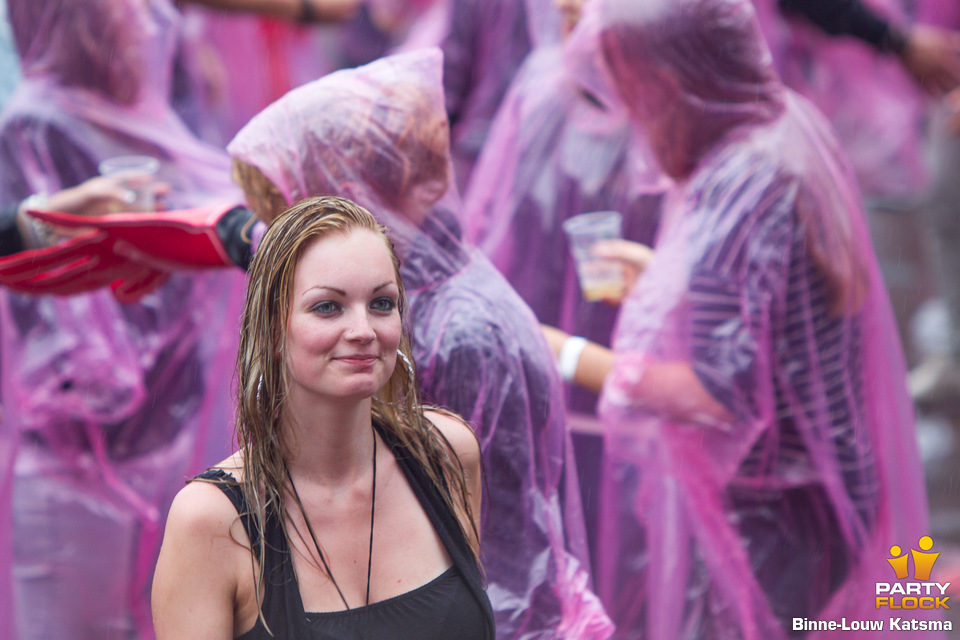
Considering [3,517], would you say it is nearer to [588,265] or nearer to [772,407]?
[588,265]

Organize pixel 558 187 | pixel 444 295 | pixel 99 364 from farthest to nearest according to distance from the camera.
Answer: pixel 99 364, pixel 558 187, pixel 444 295

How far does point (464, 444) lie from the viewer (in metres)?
1.35

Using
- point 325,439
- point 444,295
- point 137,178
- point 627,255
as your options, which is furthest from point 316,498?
point 137,178

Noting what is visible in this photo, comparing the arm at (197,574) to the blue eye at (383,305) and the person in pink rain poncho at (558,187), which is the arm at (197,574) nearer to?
the blue eye at (383,305)

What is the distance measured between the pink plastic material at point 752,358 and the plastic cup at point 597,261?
0.10 m

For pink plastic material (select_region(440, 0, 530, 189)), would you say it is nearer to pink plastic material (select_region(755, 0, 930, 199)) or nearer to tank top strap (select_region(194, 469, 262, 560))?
pink plastic material (select_region(755, 0, 930, 199))

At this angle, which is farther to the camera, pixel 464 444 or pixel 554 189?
pixel 554 189

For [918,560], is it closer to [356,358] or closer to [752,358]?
[752,358]

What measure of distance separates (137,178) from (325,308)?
121 cm

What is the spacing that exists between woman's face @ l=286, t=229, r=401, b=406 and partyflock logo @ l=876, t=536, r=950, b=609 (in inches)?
54.6

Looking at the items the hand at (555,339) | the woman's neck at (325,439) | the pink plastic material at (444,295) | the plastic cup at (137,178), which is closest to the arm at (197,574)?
the woman's neck at (325,439)

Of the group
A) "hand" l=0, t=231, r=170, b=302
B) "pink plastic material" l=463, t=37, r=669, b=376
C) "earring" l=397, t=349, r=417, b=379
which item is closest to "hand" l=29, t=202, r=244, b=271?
"hand" l=0, t=231, r=170, b=302

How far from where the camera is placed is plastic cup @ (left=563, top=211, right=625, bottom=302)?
2.13 m

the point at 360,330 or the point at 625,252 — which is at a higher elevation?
the point at 360,330
